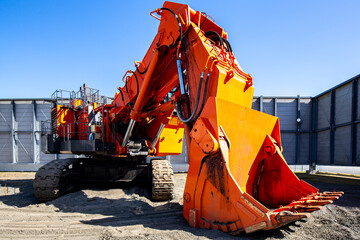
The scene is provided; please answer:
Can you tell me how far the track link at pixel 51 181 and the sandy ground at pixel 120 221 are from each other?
256 mm

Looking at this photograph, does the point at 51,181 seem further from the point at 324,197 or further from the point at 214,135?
the point at 324,197

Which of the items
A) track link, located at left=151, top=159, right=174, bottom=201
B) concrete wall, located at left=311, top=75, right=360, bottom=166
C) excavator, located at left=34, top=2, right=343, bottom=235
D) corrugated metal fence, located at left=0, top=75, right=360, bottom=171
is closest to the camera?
excavator, located at left=34, top=2, right=343, bottom=235

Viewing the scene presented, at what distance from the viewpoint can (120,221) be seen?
4074 mm

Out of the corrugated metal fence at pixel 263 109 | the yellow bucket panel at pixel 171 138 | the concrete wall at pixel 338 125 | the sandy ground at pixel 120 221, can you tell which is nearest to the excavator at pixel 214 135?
the sandy ground at pixel 120 221

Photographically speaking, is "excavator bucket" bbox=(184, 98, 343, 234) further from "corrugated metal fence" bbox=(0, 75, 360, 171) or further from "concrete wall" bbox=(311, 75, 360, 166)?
"corrugated metal fence" bbox=(0, 75, 360, 171)

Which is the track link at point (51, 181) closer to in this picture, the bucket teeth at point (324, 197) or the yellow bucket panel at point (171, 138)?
the yellow bucket panel at point (171, 138)

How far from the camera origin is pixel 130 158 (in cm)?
Result: 700

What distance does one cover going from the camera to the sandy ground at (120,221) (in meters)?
3.18

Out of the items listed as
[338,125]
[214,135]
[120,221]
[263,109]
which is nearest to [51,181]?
[120,221]

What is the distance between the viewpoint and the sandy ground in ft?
10.4

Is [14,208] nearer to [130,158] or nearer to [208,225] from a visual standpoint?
[130,158]

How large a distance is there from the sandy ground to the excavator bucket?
0.97ft

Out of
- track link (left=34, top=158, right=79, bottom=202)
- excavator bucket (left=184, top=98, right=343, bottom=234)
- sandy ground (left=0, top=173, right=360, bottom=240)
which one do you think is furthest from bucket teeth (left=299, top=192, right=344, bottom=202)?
track link (left=34, top=158, right=79, bottom=202)

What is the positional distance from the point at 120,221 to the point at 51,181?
2838 mm
